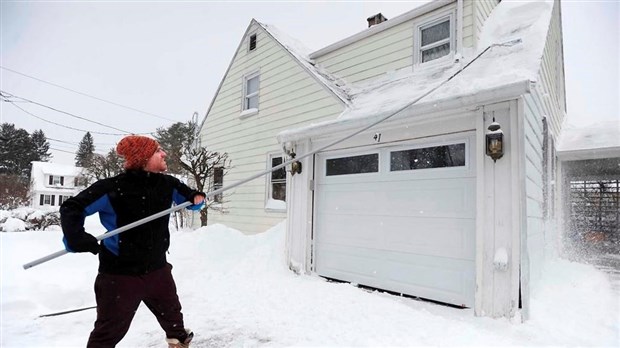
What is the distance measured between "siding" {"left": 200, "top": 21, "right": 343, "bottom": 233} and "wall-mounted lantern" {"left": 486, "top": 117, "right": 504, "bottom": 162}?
4.29 meters

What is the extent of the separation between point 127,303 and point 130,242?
0.35m

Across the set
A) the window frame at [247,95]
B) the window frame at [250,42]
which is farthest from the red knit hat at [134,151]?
the window frame at [250,42]

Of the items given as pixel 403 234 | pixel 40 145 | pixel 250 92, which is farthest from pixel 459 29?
pixel 40 145

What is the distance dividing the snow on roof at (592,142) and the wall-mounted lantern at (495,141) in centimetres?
638

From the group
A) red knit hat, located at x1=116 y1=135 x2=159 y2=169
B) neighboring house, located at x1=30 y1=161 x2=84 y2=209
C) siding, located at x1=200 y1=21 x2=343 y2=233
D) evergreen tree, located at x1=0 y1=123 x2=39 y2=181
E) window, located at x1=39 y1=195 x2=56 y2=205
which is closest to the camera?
red knit hat, located at x1=116 y1=135 x2=159 y2=169

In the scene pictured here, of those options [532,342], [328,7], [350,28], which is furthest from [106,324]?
[350,28]

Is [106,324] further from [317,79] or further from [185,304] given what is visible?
[317,79]

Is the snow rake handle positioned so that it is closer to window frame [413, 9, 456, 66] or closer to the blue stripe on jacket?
the blue stripe on jacket

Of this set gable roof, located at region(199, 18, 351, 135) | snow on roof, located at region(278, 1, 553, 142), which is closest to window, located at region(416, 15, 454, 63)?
snow on roof, located at region(278, 1, 553, 142)

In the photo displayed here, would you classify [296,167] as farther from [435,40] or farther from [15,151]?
[15,151]

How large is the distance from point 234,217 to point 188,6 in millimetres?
16890

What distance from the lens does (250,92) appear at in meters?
10.8

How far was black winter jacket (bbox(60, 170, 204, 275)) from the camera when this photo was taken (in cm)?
196

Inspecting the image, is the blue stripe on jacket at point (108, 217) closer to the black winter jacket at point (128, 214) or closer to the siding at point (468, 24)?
the black winter jacket at point (128, 214)
